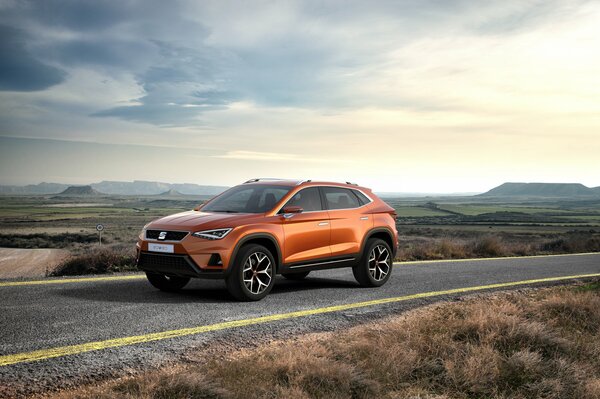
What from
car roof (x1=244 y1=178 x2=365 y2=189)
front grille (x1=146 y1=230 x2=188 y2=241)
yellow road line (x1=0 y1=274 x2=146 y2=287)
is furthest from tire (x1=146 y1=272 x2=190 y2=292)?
car roof (x1=244 y1=178 x2=365 y2=189)

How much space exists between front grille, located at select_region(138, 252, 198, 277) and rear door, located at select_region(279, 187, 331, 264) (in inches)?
59.4

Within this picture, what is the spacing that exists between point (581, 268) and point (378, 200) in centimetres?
797

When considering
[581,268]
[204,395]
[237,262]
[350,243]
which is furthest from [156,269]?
[581,268]

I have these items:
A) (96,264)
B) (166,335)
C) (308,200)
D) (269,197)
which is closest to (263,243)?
(269,197)

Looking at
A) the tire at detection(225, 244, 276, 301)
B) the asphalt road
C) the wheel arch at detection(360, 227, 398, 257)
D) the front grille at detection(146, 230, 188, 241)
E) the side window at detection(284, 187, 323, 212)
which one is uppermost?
the side window at detection(284, 187, 323, 212)

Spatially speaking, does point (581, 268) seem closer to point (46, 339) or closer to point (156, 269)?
point (156, 269)

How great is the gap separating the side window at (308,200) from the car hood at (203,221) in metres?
0.88

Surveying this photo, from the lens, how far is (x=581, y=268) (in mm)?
15344

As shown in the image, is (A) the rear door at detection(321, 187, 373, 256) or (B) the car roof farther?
(A) the rear door at detection(321, 187, 373, 256)

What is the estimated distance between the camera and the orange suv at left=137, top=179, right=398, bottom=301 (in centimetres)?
796

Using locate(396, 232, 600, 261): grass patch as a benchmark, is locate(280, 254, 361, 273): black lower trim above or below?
above

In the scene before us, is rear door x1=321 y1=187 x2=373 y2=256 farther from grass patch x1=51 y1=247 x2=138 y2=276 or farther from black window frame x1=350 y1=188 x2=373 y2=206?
grass patch x1=51 y1=247 x2=138 y2=276

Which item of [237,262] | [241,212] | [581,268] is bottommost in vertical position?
[581,268]

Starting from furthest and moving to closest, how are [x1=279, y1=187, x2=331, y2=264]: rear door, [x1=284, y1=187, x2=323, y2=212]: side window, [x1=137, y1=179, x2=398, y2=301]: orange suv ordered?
[x1=284, y1=187, x2=323, y2=212]: side window, [x1=279, y1=187, x2=331, y2=264]: rear door, [x1=137, y1=179, x2=398, y2=301]: orange suv
